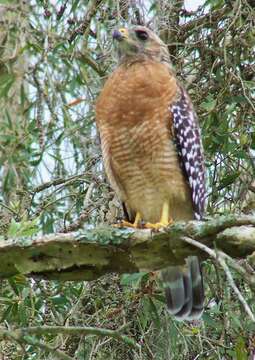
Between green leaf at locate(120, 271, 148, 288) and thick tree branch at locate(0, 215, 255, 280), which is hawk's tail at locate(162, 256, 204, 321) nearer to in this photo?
green leaf at locate(120, 271, 148, 288)

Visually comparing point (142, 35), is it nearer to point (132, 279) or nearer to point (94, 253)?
point (132, 279)

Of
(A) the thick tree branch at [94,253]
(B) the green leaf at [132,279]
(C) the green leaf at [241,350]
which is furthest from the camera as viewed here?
(B) the green leaf at [132,279]

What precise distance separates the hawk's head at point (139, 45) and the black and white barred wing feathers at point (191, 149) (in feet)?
1.63

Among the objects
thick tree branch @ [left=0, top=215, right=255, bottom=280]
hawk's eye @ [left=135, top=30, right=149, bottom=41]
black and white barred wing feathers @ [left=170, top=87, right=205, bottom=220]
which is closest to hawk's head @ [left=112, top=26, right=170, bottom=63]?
hawk's eye @ [left=135, top=30, right=149, bottom=41]

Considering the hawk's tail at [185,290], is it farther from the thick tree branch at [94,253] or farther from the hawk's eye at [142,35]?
the hawk's eye at [142,35]

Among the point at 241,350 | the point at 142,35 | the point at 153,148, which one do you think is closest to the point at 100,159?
the point at 153,148

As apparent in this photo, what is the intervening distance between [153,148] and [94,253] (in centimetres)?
142

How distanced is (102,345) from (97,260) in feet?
2.81

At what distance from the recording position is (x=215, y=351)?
420cm

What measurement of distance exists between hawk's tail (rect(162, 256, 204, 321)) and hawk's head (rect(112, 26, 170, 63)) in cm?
135

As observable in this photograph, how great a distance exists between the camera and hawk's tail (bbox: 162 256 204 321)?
451 centimetres

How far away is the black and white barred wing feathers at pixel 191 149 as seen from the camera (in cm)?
490

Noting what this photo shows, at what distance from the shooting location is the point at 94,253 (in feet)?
12.1

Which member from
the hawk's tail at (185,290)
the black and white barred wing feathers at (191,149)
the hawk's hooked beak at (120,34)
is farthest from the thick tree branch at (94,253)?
the hawk's hooked beak at (120,34)
